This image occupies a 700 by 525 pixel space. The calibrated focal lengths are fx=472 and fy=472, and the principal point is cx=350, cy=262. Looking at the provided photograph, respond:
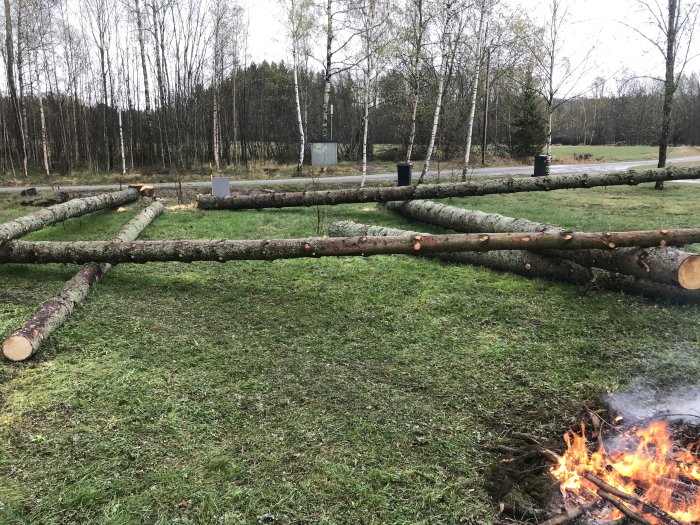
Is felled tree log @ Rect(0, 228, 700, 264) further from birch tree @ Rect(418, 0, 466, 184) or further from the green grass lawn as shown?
birch tree @ Rect(418, 0, 466, 184)

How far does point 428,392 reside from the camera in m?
3.99

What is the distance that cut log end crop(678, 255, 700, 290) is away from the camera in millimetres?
5082

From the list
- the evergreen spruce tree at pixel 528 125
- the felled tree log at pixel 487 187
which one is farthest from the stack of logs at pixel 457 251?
the evergreen spruce tree at pixel 528 125

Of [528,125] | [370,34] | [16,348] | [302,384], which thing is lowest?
[302,384]

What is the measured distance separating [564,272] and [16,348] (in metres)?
6.56

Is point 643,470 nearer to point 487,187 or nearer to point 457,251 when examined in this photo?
point 457,251

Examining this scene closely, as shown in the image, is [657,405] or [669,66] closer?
[657,405]

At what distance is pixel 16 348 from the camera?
443 centimetres

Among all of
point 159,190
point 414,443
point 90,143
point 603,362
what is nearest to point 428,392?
point 414,443

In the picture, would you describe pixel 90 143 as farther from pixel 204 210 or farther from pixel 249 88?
pixel 204 210

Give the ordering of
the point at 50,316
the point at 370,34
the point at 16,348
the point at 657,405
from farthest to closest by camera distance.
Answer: the point at 370,34, the point at 50,316, the point at 16,348, the point at 657,405

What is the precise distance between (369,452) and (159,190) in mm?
15928

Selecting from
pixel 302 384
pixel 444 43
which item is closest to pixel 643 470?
pixel 302 384

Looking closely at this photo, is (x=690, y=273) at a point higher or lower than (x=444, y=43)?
lower
